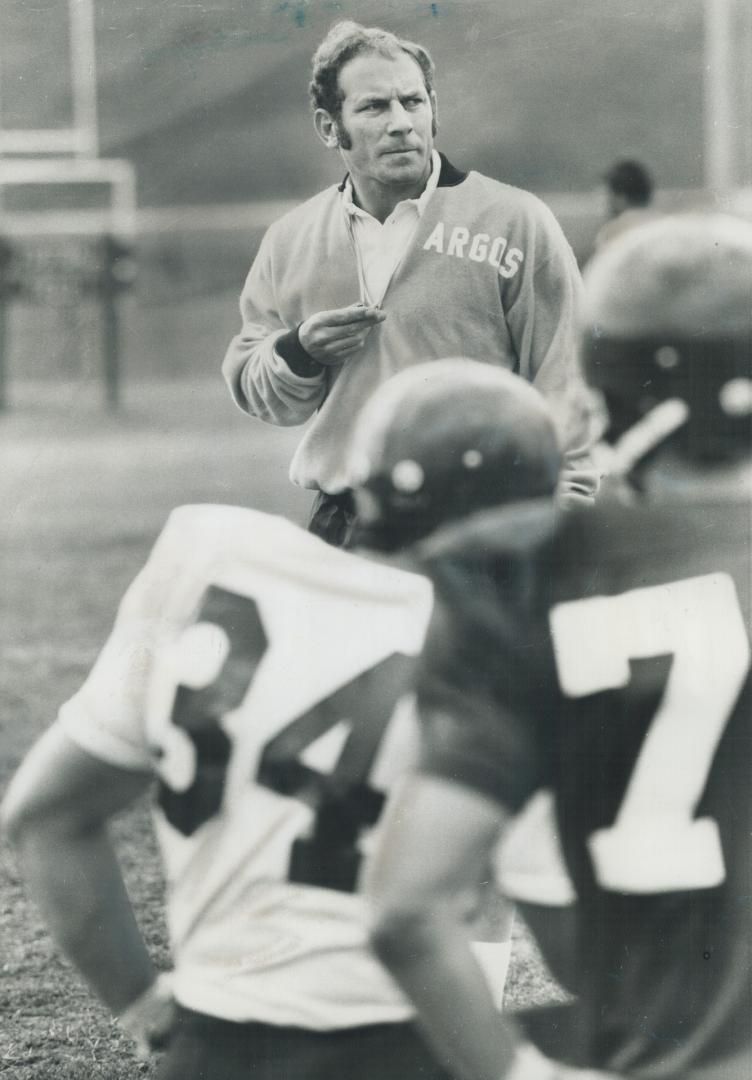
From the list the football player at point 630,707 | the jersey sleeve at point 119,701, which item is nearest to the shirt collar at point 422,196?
the football player at point 630,707

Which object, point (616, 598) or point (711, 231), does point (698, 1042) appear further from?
point (711, 231)

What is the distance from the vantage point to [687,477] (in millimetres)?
2016

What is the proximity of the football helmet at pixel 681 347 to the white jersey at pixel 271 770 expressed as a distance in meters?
0.36

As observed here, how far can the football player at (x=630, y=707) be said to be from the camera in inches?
74.0

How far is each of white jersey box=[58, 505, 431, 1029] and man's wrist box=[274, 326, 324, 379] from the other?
12.2 inches

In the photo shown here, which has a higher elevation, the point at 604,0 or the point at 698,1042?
the point at 604,0

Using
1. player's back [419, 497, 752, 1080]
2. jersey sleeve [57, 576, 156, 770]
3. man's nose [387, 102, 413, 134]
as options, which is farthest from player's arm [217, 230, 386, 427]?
player's back [419, 497, 752, 1080]

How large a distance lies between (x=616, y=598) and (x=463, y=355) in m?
0.48

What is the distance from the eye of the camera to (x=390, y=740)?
2102mm

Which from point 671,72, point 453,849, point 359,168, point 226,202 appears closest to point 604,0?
point 671,72

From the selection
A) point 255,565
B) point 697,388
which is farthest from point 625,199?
point 255,565

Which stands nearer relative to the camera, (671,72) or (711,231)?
(711,231)

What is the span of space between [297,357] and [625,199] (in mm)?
493

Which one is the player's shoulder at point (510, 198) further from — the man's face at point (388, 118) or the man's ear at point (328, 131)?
the man's ear at point (328, 131)
